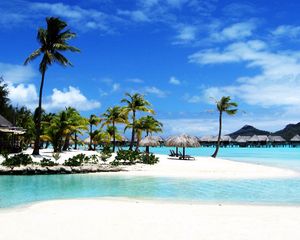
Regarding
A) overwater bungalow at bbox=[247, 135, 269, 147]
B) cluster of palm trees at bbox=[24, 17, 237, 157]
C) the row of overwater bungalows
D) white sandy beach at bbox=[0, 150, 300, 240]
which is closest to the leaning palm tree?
cluster of palm trees at bbox=[24, 17, 237, 157]

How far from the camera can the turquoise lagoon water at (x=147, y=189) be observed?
561 inches

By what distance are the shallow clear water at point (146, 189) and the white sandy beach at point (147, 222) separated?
7.60 ft

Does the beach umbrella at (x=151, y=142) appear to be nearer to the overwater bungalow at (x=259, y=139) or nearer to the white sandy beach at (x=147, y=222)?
the white sandy beach at (x=147, y=222)

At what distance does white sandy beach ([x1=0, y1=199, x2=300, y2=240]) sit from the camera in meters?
7.64

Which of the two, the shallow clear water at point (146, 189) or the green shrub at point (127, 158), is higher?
the green shrub at point (127, 158)

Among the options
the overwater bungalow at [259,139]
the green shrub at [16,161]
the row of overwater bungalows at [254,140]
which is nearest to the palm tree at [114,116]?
the green shrub at [16,161]

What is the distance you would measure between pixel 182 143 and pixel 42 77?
13.3 meters

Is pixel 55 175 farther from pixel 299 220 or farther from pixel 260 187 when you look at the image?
pixel 299 220

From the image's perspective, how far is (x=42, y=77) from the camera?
29875 mm

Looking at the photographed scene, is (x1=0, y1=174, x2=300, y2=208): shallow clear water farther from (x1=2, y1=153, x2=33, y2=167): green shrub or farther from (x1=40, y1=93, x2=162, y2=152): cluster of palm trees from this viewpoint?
(x1=40, y1=93, x2=162, y2=152): cluster of palm trees

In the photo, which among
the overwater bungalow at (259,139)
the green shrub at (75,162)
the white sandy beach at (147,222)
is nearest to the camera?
the white sandy beach at (147,222)

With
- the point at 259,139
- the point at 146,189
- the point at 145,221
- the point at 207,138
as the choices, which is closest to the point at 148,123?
the point at 146,189

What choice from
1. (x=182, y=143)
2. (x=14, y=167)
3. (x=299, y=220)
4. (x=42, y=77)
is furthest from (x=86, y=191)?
(x=182, y=143)

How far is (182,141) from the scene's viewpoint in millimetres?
34438
